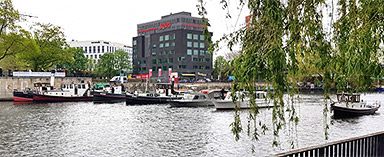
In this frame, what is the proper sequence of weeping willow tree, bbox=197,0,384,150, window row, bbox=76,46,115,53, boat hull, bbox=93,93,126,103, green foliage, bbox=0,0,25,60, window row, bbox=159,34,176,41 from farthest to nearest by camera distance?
window row, bbox=76,46,115,53, window row, bbox=159,34,176,41, boat hull, bbox=93,93,126,103, green foliage, bbox=0,0,25,60, weeping willow tree, bbox=197,0,384,150

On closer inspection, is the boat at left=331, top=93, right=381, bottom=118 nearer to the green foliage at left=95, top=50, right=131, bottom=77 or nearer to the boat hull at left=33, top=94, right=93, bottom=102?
the boat hull at left=33, top=94, right=93, bottom=102

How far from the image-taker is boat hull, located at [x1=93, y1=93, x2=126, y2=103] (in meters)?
59.1

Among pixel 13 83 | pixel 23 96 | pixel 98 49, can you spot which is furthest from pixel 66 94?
pixel 98 49

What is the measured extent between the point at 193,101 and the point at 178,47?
6203 centimetres

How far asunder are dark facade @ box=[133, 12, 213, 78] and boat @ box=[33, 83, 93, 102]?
1917 inches

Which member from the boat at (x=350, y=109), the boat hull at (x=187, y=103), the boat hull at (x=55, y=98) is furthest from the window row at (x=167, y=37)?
the boat at (x=350, y=109)

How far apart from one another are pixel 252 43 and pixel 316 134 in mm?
18531

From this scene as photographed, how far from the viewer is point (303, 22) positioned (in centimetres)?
708

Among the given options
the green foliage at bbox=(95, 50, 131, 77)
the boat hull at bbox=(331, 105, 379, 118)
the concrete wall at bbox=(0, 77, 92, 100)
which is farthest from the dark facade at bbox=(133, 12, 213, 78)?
the boat hull at bbox=(331, 105, 379, 118)

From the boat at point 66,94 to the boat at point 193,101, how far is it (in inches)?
892

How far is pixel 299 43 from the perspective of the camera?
6676 millimetres

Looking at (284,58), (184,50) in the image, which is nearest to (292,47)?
(284,58)

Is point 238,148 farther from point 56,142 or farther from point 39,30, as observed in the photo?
point 39,30

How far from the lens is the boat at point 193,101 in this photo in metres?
48.1
